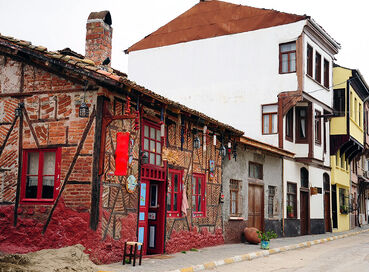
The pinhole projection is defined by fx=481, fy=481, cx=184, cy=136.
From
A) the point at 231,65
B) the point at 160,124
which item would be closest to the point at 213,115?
the point at 231,65

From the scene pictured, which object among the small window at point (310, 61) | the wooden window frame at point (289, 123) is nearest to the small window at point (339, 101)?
the small window at point (310, 61)

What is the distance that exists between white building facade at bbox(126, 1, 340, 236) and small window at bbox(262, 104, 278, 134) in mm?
47

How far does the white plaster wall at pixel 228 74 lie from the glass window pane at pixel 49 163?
1304 cm

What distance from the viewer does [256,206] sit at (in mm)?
19359

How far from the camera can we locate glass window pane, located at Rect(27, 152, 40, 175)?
11.4 meters

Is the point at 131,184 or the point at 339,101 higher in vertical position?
the point at 339,101

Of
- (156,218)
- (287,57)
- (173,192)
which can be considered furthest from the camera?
(287,57)

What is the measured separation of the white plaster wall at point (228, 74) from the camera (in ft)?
73.8

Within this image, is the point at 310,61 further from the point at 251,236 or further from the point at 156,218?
the point at 156,218

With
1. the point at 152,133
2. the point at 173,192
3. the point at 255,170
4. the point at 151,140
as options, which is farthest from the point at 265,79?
the point at 151,140

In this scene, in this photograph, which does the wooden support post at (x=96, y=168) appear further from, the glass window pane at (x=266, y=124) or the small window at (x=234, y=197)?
the glass window pane at (x=266, y=124)

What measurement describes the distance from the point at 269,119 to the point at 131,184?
12.3 metres

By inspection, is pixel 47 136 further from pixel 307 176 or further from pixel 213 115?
pixel 307 176

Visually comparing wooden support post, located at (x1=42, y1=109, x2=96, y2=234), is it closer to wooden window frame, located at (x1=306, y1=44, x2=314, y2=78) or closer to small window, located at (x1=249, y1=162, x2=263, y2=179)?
small window, located at (x1=249, y1=162, x2=263, y2=179)
